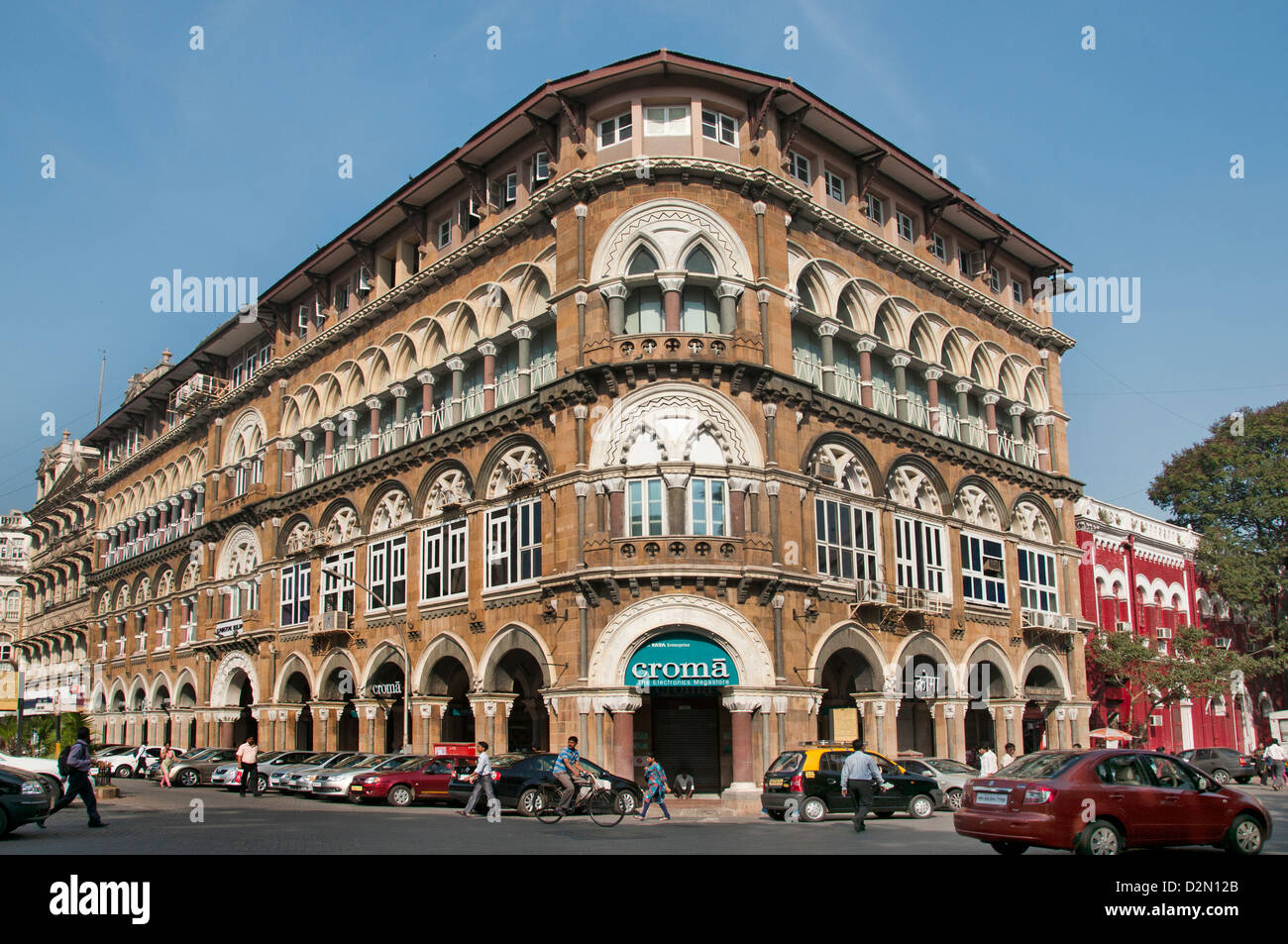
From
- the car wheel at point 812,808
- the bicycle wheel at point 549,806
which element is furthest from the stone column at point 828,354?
the bicycle wheel at point 549,806

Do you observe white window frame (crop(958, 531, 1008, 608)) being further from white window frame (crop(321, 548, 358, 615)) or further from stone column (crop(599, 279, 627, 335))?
white window frame (crop(321, 548, 358, 615))

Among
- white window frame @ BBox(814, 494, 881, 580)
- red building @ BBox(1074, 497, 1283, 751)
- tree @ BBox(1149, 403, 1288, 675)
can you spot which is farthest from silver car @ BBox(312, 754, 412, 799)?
tree @ BBox(1149, 403, 1288, 675)

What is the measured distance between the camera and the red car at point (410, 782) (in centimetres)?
3005

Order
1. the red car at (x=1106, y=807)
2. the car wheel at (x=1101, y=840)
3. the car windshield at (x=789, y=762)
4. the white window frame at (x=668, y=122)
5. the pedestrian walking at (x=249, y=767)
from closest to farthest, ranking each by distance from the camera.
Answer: the car wheel at (x=1101, y=840) < the red car at (x=1106, y=807) < the car windshield at (x=789, y=762) < the pedestrian walking at (x=249, y=767) < the white window frame at (x=668, y=122)

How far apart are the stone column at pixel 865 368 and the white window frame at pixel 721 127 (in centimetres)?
773

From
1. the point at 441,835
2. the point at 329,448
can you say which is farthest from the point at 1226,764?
the point at 329,448

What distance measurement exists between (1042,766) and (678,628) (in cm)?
1561

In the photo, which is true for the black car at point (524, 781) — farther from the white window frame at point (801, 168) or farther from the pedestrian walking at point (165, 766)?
the white window frame at point (801, 168)

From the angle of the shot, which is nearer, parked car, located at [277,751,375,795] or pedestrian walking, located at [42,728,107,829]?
pedestrian walking, located at [42,728,107,829]

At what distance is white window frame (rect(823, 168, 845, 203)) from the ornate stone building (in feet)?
0.87

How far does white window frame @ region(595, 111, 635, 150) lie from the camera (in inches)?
1348

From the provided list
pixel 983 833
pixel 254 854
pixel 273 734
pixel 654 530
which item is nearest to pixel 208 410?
pixel 273 734

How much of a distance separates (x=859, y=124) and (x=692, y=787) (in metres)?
21.6

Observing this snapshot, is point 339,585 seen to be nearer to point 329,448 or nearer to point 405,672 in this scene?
point 329,448
